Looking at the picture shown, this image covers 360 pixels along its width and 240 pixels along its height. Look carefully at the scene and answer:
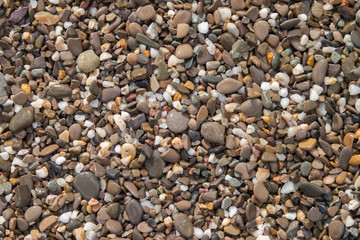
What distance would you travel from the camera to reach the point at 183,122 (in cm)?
125

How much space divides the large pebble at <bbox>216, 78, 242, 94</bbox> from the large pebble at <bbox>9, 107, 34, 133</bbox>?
0.53 meters

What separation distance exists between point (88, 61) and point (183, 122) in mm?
317

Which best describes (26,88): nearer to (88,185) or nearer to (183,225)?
(88,185)

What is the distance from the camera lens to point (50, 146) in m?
A: 1.28

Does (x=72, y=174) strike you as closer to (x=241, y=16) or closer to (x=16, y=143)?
(x=16, y=143)

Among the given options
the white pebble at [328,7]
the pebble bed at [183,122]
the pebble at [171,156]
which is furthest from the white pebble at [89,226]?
the white pebble at [328,7]

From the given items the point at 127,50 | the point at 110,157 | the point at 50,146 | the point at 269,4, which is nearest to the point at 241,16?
the point at 269,4

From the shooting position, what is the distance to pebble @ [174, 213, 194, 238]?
1215mm

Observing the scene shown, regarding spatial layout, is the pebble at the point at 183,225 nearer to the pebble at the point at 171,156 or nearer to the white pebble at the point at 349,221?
the pebble at the point at 171,156

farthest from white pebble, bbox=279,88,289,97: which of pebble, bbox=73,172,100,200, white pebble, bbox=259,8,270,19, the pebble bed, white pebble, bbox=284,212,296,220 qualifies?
pebble, bbox=73,172,100,200

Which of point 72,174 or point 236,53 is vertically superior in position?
point 236,53

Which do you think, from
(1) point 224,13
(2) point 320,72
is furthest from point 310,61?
(1) point 224,13

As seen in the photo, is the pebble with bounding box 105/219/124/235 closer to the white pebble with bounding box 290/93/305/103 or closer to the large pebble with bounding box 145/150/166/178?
the large pebble with bounding box 145/150/166/178

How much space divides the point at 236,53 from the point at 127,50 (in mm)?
309
